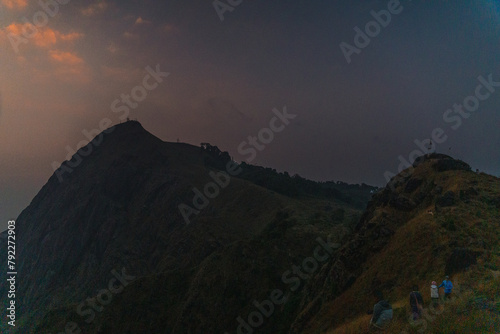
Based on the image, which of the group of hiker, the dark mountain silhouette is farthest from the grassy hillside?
the group of hiker

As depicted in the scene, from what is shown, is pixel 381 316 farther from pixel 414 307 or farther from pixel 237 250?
pixel 237 250

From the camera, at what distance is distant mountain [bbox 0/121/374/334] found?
62.5m

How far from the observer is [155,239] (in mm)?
121062

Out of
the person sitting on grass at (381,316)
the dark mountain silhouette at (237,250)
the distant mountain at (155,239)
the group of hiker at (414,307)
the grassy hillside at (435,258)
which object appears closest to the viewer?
the grassy hillside at (435,258)

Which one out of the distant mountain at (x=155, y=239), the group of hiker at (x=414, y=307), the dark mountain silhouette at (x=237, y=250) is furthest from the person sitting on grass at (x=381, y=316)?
the distant mountain at (x=155, y=239)

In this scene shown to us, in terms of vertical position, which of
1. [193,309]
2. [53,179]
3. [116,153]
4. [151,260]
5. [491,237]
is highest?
[53,179]

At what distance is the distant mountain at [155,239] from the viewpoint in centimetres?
6247

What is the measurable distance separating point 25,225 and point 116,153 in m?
62.7

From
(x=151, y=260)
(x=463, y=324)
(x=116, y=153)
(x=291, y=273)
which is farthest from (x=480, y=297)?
(x=116, y=153)

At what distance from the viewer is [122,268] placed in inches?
4316

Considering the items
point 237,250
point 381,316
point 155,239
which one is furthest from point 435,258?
point 155,239

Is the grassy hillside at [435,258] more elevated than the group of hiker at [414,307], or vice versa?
the group of hiker at [414,307]

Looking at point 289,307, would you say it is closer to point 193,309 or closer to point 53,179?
point 193,309

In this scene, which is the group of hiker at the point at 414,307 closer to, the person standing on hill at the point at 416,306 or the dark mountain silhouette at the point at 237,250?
the person standing on hill at the point at 416,306
